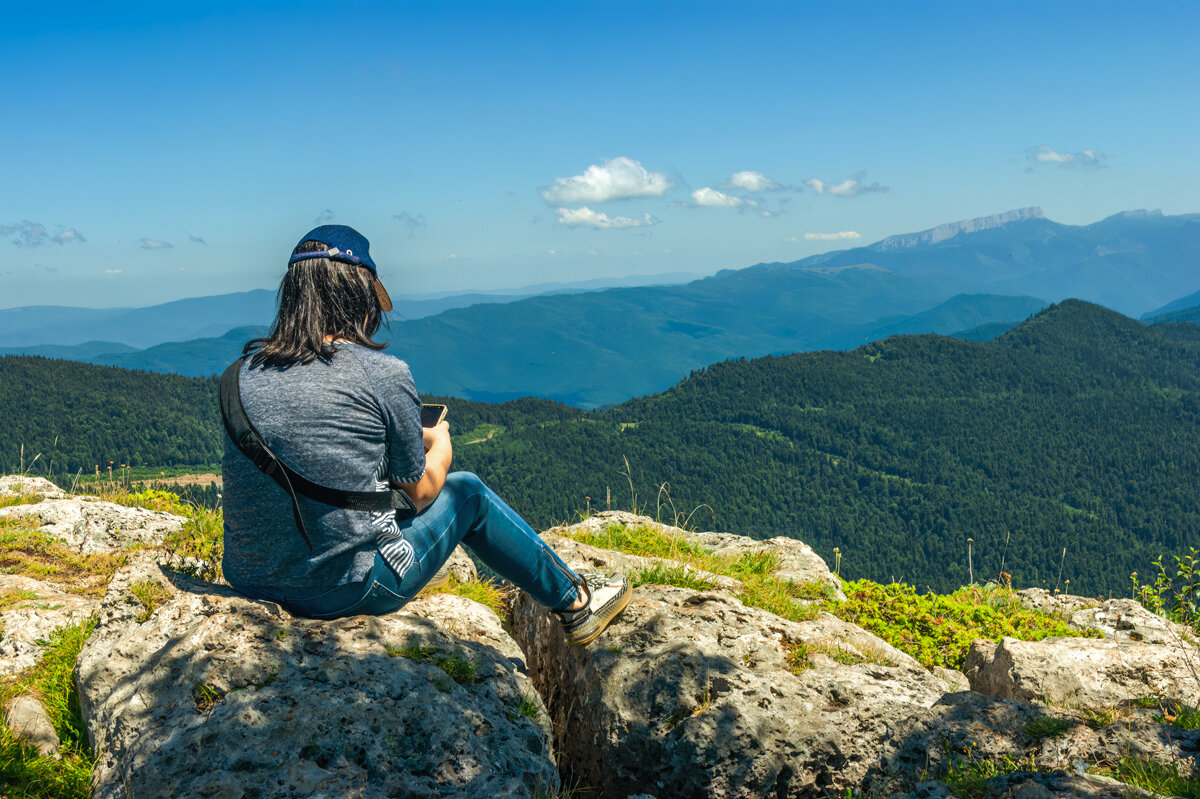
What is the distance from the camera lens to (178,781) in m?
3.29

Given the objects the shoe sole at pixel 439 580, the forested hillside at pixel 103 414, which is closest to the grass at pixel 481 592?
the shoe sole at pixel 439 580

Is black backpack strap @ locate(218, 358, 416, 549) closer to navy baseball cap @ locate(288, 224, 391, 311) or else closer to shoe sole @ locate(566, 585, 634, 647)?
navy baseball cap @ locate(288, 224, 391, 311)

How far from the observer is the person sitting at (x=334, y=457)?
369cm

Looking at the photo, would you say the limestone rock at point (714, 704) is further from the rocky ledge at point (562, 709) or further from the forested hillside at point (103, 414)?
the forested hillside at point (103, 414)

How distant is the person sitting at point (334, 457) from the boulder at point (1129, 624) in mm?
7074

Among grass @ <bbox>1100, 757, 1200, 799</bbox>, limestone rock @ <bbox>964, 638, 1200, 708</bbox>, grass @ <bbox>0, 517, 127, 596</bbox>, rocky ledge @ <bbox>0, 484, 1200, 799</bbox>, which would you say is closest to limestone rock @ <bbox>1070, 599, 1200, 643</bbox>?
limestone rock @ <bbox>964, 638, 1200, 708</bbox>

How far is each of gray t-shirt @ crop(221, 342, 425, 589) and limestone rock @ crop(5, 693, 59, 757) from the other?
159 centimetres

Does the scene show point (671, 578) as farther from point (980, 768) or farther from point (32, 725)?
point (32, 725)

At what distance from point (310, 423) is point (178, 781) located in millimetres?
1826

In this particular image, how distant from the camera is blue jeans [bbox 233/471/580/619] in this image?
411cm

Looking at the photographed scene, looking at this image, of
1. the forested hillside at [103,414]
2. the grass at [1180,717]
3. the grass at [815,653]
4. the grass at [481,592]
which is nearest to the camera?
the grass at [1180,717]

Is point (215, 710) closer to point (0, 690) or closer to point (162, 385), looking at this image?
point (0, 690)

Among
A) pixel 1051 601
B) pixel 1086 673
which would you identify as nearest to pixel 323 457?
pixel 1086 673

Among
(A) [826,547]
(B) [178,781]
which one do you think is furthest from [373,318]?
(A) [826,547]
